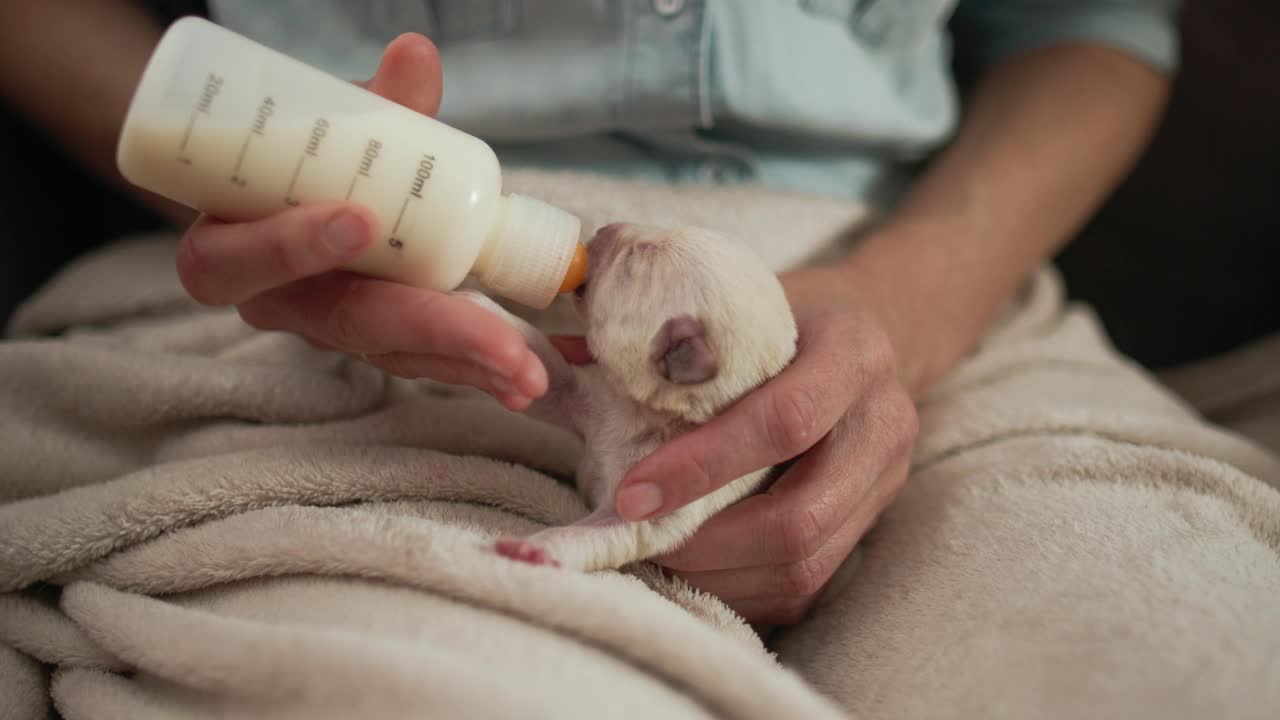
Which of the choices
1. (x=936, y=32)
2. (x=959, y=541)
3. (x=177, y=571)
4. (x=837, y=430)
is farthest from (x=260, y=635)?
(x=936, y=32)

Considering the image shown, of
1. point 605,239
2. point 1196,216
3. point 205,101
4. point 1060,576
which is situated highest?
point 205,101

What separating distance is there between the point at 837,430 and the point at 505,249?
35cm

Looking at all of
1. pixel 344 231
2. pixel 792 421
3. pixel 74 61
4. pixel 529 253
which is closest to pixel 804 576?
pixel 792 421

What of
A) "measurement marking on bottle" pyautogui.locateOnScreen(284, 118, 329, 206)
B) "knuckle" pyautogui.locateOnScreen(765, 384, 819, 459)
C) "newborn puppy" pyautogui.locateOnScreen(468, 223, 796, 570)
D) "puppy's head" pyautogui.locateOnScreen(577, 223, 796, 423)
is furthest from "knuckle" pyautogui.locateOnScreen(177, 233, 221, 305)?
"knuckle" pyautogui.locateOnScreen(765, 384, 819, 459)

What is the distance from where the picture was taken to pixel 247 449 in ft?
2.75

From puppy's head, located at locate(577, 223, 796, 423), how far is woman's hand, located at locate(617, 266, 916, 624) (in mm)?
31

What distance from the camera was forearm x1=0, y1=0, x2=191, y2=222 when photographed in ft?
3.35

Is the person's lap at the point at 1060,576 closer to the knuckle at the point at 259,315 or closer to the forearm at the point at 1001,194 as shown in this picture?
the forearm at the point at 1001,194

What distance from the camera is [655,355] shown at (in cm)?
79

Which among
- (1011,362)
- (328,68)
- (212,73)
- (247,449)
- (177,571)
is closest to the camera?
(212,73)

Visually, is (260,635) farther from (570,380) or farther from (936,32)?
(936,32)

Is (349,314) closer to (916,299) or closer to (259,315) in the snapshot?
(259,315)

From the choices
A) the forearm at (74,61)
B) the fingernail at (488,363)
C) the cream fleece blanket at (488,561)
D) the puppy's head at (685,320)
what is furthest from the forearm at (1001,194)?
the forearm at (74,61)

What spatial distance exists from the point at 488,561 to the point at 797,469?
0.30m
